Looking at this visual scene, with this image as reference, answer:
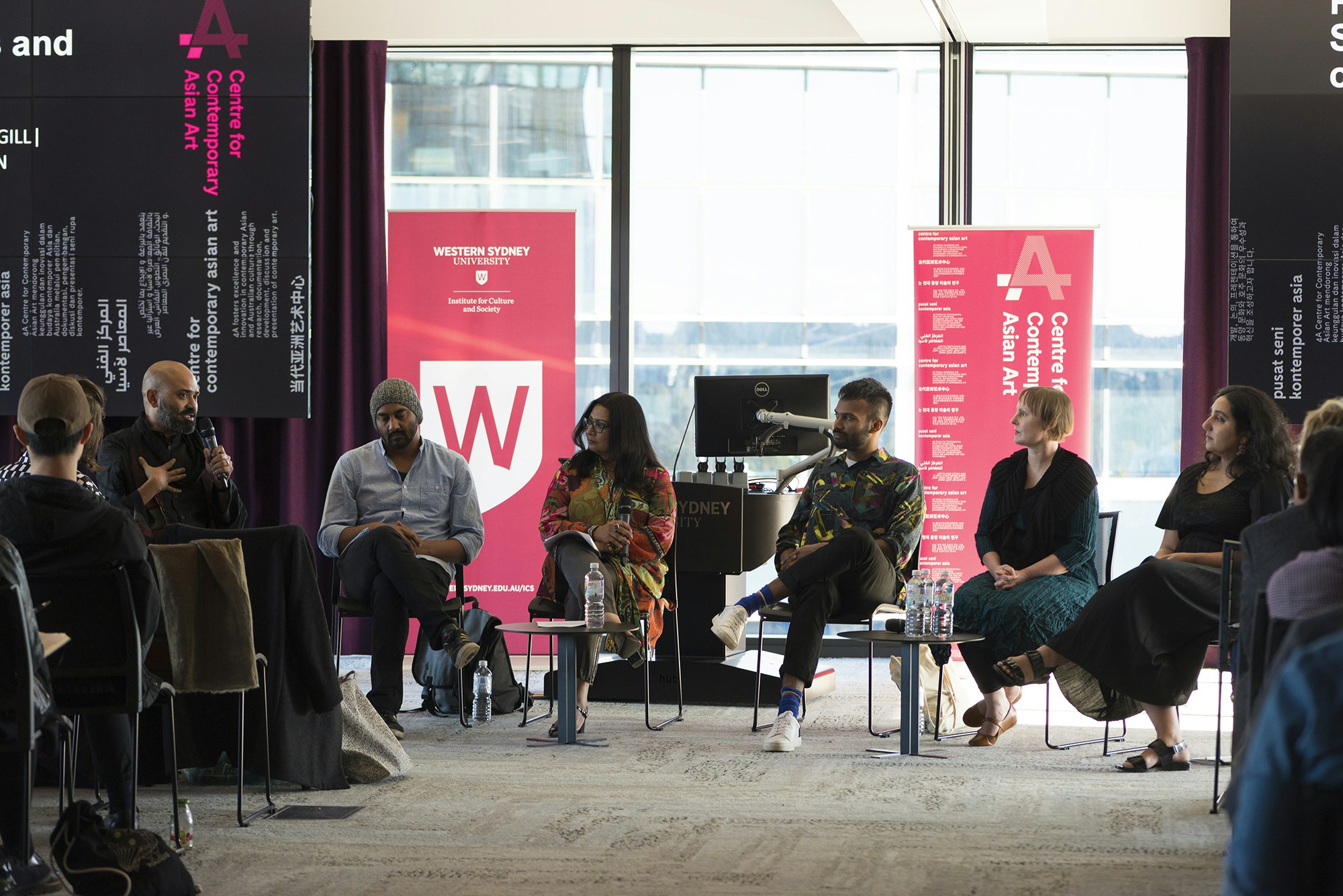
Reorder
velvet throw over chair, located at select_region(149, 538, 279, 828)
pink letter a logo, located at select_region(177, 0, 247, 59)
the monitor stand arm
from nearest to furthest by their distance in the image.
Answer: velvet throw over chair, located at select_region(149, 538, 279, 828) → the monitor stand arm → pink letter a logo, located at select_region(177, 0, 247, 59)

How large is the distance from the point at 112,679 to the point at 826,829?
5.23ft

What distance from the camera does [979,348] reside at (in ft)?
20.0

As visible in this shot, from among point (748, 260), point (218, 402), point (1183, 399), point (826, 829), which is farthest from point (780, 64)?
point (826, 829)

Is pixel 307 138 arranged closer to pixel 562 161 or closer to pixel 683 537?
pixel 562 161

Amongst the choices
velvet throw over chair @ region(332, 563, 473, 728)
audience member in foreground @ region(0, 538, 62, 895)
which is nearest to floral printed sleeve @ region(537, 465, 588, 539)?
velvet throw over chair @ region(332, 563, 473, 728)

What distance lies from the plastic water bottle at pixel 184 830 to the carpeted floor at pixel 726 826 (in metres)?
0.03

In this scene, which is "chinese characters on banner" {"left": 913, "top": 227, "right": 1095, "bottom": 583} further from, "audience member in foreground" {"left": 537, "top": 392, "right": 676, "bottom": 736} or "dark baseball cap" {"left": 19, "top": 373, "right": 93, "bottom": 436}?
"dark baseball cap" {"left": 19, "top": 373, "right": 93, "bottom": 436}

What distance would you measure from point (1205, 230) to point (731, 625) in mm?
3060

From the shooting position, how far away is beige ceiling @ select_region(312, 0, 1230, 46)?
622 cm

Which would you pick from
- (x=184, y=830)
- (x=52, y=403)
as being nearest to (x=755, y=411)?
(x=184, y=830)

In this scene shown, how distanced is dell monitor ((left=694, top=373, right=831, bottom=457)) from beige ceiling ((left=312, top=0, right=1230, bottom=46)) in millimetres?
1987

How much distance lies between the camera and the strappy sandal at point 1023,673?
4.13m

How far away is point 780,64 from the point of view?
6680 millimetres

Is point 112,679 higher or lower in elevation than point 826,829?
higher
